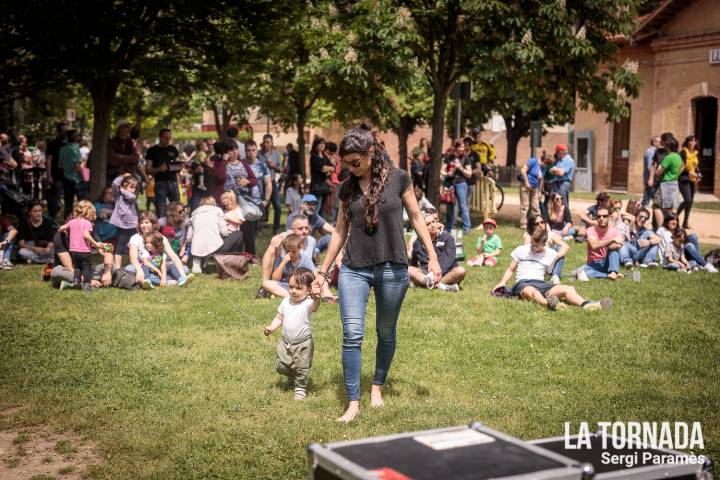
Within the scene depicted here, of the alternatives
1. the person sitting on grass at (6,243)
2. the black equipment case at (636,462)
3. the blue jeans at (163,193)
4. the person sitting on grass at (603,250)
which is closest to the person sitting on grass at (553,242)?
the person sitting on grass at (603,250)

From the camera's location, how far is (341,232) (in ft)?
21.0

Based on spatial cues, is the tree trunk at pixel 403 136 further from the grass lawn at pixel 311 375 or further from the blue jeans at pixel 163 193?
the grass lawn at pixel 311 375

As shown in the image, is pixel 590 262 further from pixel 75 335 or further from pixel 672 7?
pixel 672 7

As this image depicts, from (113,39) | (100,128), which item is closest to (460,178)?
(100,128)

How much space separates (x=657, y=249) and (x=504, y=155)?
43.8 m

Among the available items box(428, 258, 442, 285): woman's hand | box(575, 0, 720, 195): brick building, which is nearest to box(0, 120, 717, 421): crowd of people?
box(428, 258, 442, 285): woman's hand

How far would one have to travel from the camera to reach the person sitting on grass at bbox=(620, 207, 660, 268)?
14.2 meters

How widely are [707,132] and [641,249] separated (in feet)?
65.8

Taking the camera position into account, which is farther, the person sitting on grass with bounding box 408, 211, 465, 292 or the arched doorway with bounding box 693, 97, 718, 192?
the arched doorway with bounding box 693, 97, 718, 192

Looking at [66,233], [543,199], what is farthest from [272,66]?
[66,233]

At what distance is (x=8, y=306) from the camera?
10.5m

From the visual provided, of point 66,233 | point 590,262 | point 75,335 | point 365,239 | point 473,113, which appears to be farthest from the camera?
point 473,113

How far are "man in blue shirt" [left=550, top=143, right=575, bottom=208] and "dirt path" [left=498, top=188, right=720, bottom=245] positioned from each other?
3091 mm

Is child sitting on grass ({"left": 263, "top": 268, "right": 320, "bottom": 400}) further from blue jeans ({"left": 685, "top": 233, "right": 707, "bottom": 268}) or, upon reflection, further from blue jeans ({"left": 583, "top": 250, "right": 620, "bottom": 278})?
blue jeans ({"left": 685, "top": 233, "right": 707, "bottom": 268})
